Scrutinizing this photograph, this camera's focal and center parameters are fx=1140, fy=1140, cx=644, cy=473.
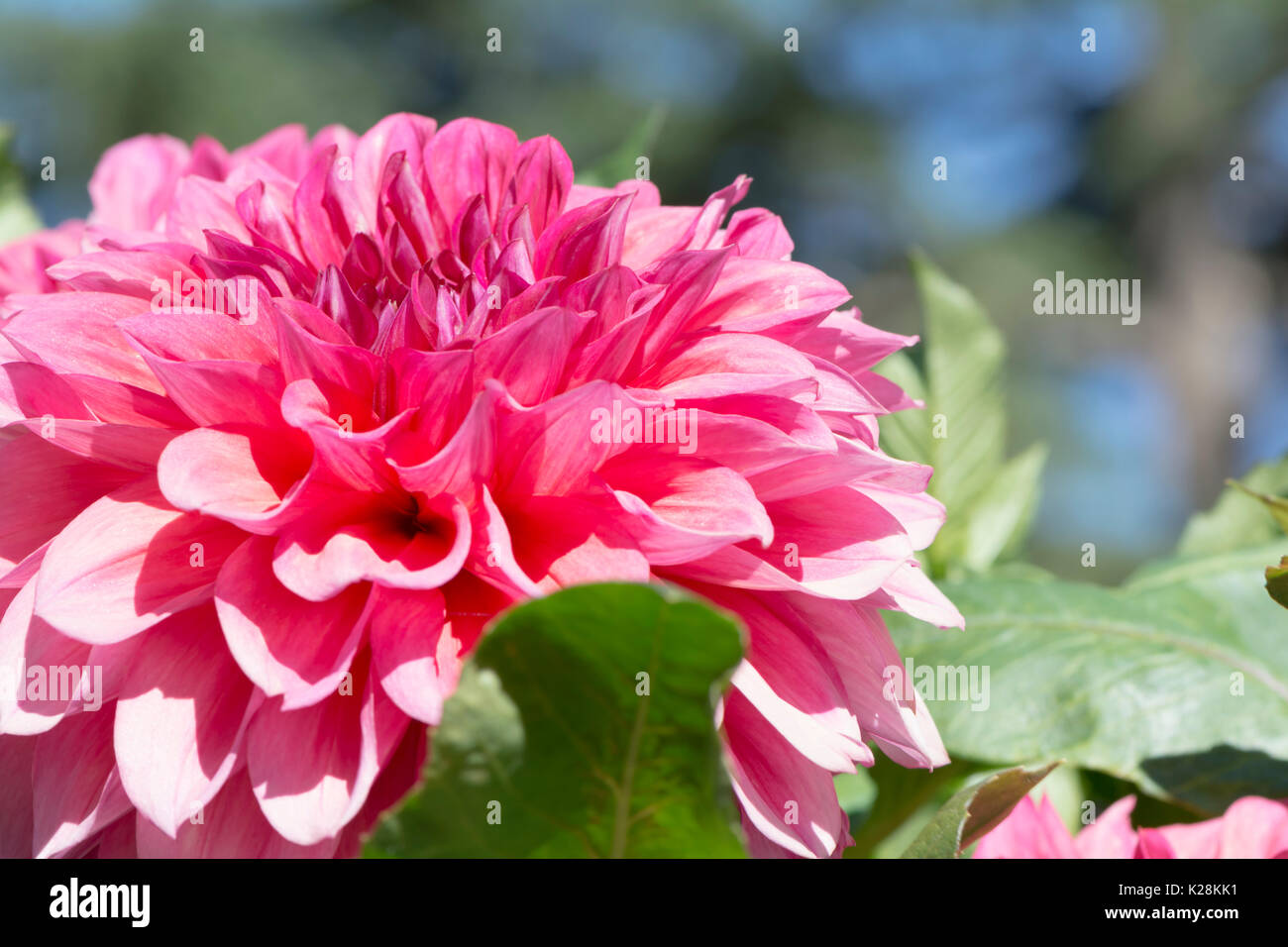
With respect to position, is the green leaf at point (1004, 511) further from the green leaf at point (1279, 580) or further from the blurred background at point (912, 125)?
the blurred background at point (912, 125)

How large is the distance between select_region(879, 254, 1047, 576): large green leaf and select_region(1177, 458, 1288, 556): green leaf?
0.48 feet

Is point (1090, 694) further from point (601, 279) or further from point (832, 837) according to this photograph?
point (601, 279)

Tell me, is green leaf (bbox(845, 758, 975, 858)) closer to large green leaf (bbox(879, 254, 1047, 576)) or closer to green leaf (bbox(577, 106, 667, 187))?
large green leaf (bbox(879, 254, 1047, 576))

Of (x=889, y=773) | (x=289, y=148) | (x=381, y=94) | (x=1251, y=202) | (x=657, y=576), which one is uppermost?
(x=381, y=94)

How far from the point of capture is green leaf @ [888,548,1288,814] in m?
0.65

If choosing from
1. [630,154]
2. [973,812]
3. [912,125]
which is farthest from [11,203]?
[912,125]

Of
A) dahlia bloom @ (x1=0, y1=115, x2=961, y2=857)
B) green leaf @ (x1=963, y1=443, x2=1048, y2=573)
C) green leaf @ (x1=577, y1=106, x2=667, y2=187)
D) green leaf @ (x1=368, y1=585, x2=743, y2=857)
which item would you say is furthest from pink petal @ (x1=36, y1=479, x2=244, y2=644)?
green leaf @ (x1=963, y1=443, x2=1048, y2=573)

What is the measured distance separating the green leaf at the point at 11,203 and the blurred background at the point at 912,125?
557 cm

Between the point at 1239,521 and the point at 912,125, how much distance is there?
8514 millimetres

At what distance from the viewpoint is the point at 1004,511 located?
1.02 m

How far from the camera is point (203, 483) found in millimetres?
451

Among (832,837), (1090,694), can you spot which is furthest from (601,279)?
(1090,694)

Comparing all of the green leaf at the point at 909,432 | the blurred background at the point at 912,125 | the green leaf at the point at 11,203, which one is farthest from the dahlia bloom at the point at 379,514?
the blurred background at the point at 912,125
